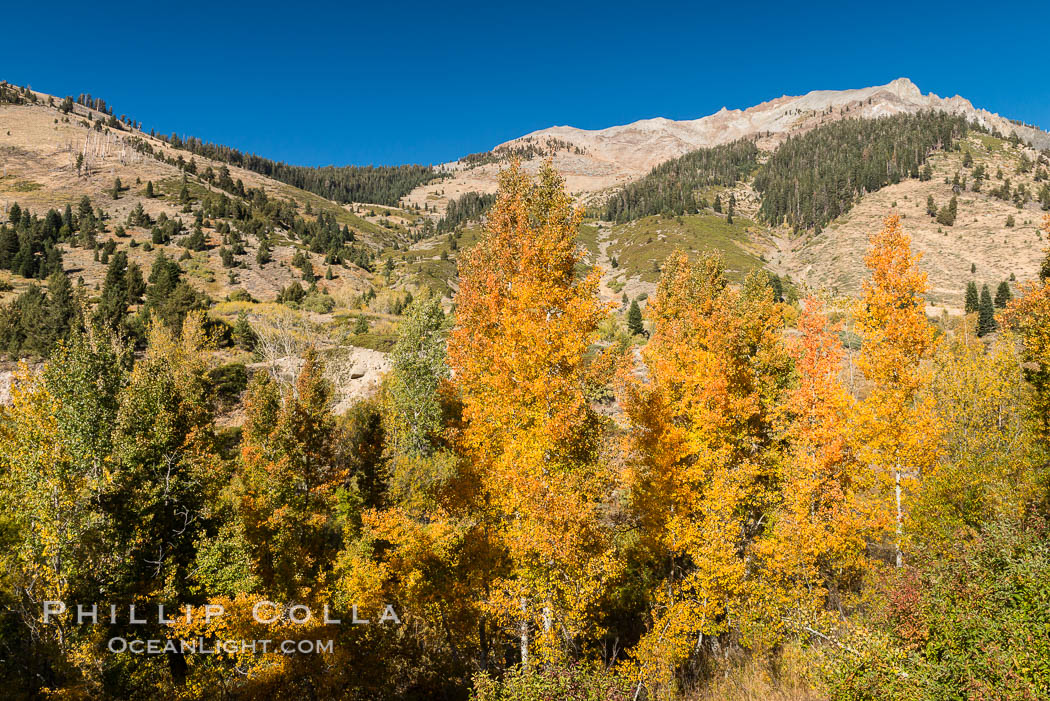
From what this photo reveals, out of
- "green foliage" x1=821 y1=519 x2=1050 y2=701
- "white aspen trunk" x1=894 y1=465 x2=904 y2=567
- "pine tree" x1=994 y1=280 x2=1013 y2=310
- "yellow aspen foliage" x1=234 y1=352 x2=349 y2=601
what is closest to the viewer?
"green foliage" x1=821 y1=519 x2=1050 y2=701

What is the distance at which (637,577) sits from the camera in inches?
1001

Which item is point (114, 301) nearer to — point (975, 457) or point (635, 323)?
point (635, 323)

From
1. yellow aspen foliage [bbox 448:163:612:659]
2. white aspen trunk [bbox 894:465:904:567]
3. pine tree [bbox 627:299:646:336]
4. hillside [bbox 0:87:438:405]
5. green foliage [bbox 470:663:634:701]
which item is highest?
hillside [bbox 0:87:438:405]

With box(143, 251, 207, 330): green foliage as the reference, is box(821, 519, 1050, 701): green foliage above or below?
below

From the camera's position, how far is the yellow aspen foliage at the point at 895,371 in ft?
58.1

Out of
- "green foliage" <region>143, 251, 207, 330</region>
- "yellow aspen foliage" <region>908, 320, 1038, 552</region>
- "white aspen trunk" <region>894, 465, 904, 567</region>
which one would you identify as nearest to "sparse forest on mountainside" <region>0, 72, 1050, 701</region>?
"yellow aspen foliage" <region>908, 320, 1038, 552</region>

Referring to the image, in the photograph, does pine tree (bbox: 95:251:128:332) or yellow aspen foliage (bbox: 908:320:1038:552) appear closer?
yellow aspen foliage (bbox: 908:320:1038:552)

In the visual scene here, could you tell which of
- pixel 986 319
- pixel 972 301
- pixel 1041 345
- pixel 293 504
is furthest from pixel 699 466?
pixel 972 301

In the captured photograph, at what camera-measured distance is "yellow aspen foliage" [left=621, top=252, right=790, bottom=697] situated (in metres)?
15.9

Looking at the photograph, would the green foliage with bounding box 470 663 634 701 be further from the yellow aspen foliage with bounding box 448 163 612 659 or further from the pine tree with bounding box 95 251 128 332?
the pine tree with bounding box 95 251 128 332

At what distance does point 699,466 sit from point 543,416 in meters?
8.23

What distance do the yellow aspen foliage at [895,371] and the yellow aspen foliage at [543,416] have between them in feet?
38.6

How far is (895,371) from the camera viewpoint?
60.0 feet

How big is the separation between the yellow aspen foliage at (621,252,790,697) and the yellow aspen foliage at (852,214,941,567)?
3.62 metres
